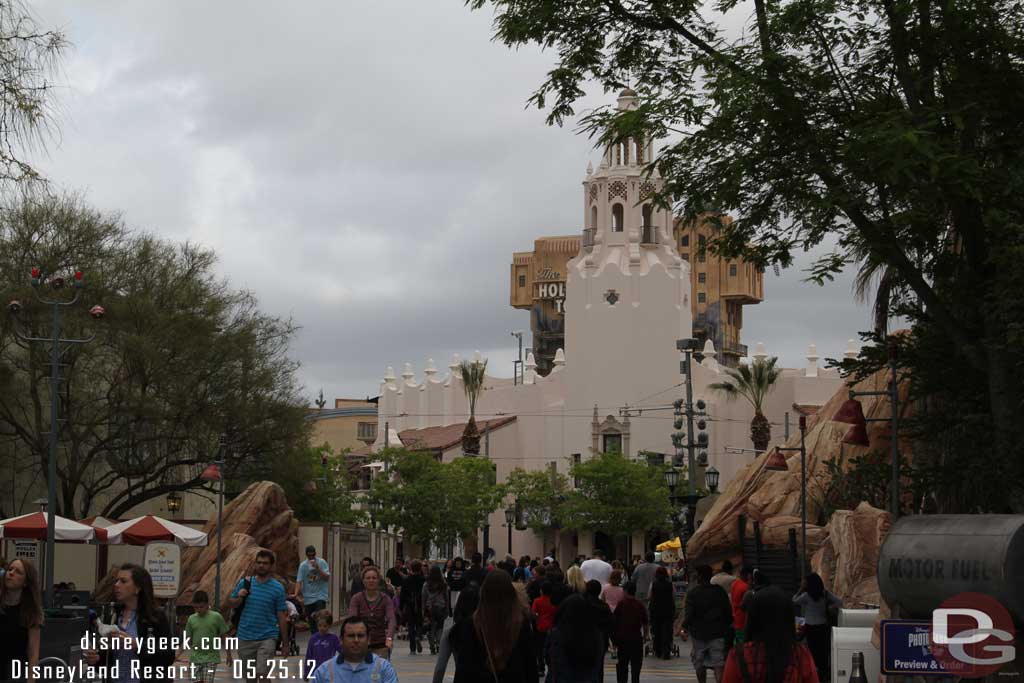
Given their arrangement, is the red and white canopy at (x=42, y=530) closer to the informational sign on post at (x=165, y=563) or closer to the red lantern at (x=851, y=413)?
the informational sign on post at (x=165, y=563)

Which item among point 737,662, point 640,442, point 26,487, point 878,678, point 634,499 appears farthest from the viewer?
point 640,442

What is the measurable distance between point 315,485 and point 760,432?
36514mm

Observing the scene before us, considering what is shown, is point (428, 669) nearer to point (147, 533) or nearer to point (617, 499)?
point (147, 533)

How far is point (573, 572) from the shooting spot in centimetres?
1758

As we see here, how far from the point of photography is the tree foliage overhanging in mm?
17547

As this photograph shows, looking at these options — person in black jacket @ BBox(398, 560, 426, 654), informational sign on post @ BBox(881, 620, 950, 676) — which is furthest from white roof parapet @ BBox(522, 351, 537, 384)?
informational sign on post @ BBox(881, 620, 950, 676)

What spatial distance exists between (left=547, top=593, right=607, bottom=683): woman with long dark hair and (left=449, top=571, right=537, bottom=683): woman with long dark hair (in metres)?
3.54

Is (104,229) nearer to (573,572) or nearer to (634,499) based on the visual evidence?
(573,572)

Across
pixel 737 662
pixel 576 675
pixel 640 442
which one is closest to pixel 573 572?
pixel 576 675

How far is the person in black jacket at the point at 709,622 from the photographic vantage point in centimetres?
1734

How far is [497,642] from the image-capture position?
30.1ft

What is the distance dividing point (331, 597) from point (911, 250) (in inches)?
731

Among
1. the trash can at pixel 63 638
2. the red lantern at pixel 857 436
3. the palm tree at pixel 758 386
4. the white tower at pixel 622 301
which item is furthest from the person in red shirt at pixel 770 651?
the white tower at pixel 622 301

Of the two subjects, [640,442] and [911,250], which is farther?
[640,442]
